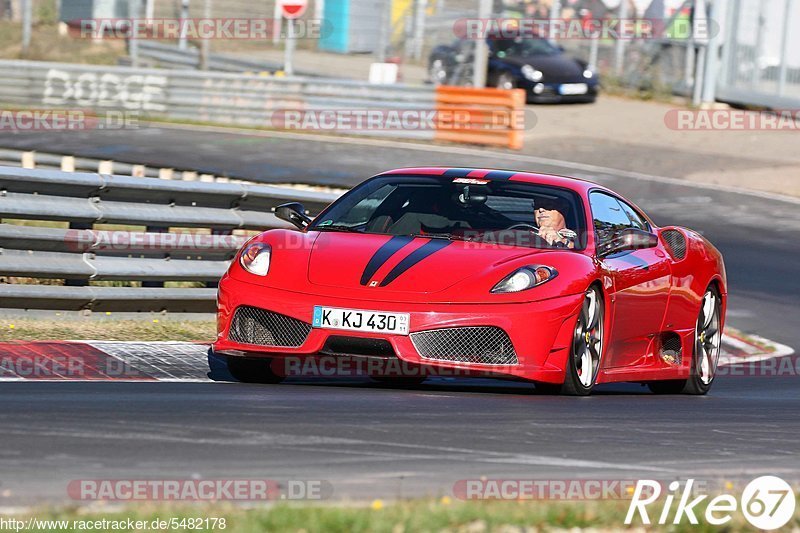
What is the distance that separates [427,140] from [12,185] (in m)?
18.6

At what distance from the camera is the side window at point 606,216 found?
858 cm

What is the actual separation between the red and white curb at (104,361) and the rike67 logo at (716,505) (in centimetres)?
342

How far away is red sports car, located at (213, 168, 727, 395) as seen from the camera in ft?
24.1

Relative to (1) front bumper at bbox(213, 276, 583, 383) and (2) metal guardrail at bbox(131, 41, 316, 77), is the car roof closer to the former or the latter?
(1) front bumper at bbox(213, 276, 583, 383)

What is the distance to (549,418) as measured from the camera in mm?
6652

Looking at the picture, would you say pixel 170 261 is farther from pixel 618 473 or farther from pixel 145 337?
pixel 618 473

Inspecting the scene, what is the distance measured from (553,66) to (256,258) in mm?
25177

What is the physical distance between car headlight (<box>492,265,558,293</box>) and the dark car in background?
24101 millimetres

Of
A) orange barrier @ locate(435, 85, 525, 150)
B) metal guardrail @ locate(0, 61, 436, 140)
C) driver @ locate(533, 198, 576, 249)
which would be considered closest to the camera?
driver @ locate(533, 198, 576, 249)

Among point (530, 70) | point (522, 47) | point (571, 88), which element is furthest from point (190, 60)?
point (571, 88)

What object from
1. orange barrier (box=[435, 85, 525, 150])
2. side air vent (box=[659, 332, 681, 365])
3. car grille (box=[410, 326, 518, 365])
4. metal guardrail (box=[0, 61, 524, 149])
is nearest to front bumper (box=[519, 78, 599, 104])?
metal guardrail (box=[0, 61, 524, 149])

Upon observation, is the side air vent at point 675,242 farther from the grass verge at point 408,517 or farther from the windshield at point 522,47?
the windshield at point 522,47

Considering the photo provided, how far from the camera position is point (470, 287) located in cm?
745

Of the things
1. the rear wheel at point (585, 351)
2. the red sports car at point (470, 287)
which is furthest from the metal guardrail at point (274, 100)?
the rear wheel at point (585, 351)
